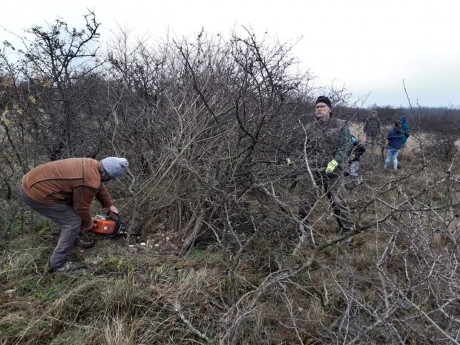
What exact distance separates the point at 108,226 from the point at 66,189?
0.76 m

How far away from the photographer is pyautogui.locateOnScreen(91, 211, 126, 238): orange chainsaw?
389cm

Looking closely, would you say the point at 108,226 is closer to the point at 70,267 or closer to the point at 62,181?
the point at 70,267

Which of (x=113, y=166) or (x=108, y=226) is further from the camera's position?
(x=108, y=226)

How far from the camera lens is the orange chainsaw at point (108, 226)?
389 centimetres

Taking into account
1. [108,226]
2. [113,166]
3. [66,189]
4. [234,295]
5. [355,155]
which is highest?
[355,155]

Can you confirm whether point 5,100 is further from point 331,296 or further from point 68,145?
point 331,296

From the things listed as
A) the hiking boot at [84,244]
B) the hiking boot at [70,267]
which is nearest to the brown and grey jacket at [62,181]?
the hiking boot at [70,267]

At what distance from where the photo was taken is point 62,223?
3.55m

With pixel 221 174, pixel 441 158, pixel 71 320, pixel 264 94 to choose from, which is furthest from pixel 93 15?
pixel 441 158

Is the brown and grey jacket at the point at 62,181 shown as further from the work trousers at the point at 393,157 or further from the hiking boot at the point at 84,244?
the work trousers at the point at 393,157

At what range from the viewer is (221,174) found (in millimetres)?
4238

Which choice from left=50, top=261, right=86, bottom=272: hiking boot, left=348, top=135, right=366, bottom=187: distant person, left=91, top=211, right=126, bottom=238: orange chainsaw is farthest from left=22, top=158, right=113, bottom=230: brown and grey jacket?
left=348, top=135, right=366, bottom=187: distant person

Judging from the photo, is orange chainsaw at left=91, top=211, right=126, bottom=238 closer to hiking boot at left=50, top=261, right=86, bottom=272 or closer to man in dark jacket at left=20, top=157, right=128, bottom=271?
man in dark jacket at left=20, top=157, right=128, bottom=271

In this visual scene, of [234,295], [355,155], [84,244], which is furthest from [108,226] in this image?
[355,155]
